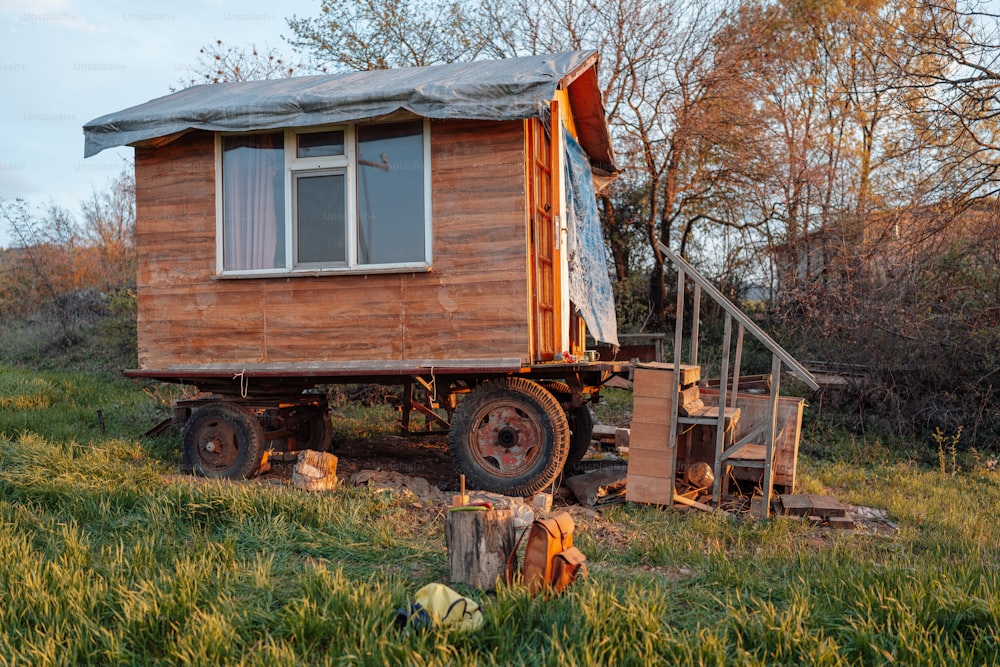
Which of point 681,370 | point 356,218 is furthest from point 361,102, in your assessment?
point 681,370

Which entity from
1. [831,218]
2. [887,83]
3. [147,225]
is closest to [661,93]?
[831,218]

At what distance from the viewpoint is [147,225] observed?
23.3 ft

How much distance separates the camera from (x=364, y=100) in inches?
246

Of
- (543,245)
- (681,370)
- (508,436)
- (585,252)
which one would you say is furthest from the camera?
(585,252)

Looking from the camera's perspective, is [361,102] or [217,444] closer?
[361,102]

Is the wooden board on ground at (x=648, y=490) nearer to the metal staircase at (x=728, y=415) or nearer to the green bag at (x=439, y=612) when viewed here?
the metal staircase at (x=728, y=415)

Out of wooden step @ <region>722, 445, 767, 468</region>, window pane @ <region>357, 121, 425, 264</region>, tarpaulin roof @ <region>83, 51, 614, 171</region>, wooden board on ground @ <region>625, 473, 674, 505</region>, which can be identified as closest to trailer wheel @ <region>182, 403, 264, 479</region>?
window pane @ <region>357, 121, 425, 264</region>

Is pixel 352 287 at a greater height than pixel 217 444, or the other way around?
pixel 352 287

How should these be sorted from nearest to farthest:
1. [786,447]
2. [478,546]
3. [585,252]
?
[478,546] < [786,447] < [585,252]

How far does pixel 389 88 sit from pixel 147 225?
271 centimetres

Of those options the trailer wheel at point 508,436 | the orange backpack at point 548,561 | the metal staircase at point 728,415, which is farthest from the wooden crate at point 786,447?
the orange backpack at point 548,561

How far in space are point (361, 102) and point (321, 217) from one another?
3.73 feet

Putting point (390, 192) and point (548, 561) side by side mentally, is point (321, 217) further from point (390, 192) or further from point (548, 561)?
point (548, 561)

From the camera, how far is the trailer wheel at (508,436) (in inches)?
255
